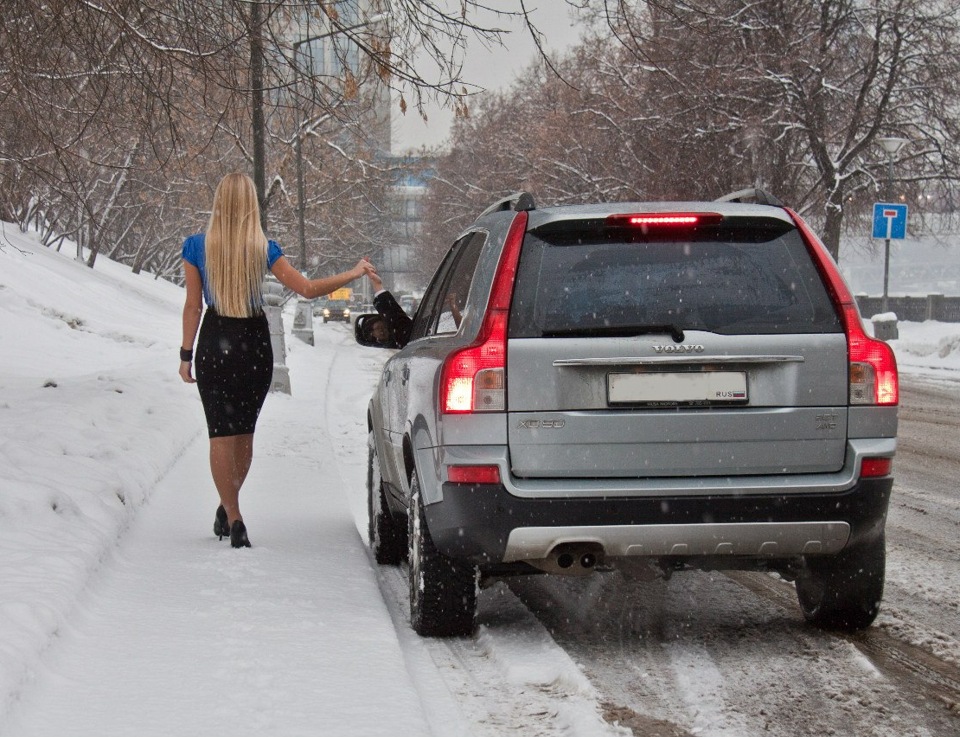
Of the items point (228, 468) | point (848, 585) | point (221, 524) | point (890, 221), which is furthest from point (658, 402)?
point (890, 221)

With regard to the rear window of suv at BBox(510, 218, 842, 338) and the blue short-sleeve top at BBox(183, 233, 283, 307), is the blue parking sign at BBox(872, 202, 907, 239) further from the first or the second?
the rear window of suv at BBox(510, 218, 842, 338)

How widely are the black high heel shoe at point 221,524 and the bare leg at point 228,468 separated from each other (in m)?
0.15

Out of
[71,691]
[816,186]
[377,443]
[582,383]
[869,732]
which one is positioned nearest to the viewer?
[869,732]

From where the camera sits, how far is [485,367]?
415 centimetres

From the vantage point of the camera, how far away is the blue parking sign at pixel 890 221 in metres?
24.9

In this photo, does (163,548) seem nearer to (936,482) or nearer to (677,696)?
(677,696)

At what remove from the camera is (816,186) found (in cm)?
2819

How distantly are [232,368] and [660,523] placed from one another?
2.69 meters

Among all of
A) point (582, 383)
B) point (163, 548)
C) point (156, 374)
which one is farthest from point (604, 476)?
point (156, 374)

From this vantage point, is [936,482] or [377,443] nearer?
[377,443]

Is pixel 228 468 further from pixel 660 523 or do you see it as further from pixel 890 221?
pixel 890 221

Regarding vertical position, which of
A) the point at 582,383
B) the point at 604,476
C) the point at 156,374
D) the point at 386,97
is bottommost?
the point at 156,374

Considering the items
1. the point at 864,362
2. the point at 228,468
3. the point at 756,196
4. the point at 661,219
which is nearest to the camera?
the point at 864,362

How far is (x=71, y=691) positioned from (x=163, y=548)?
7.96 ft
